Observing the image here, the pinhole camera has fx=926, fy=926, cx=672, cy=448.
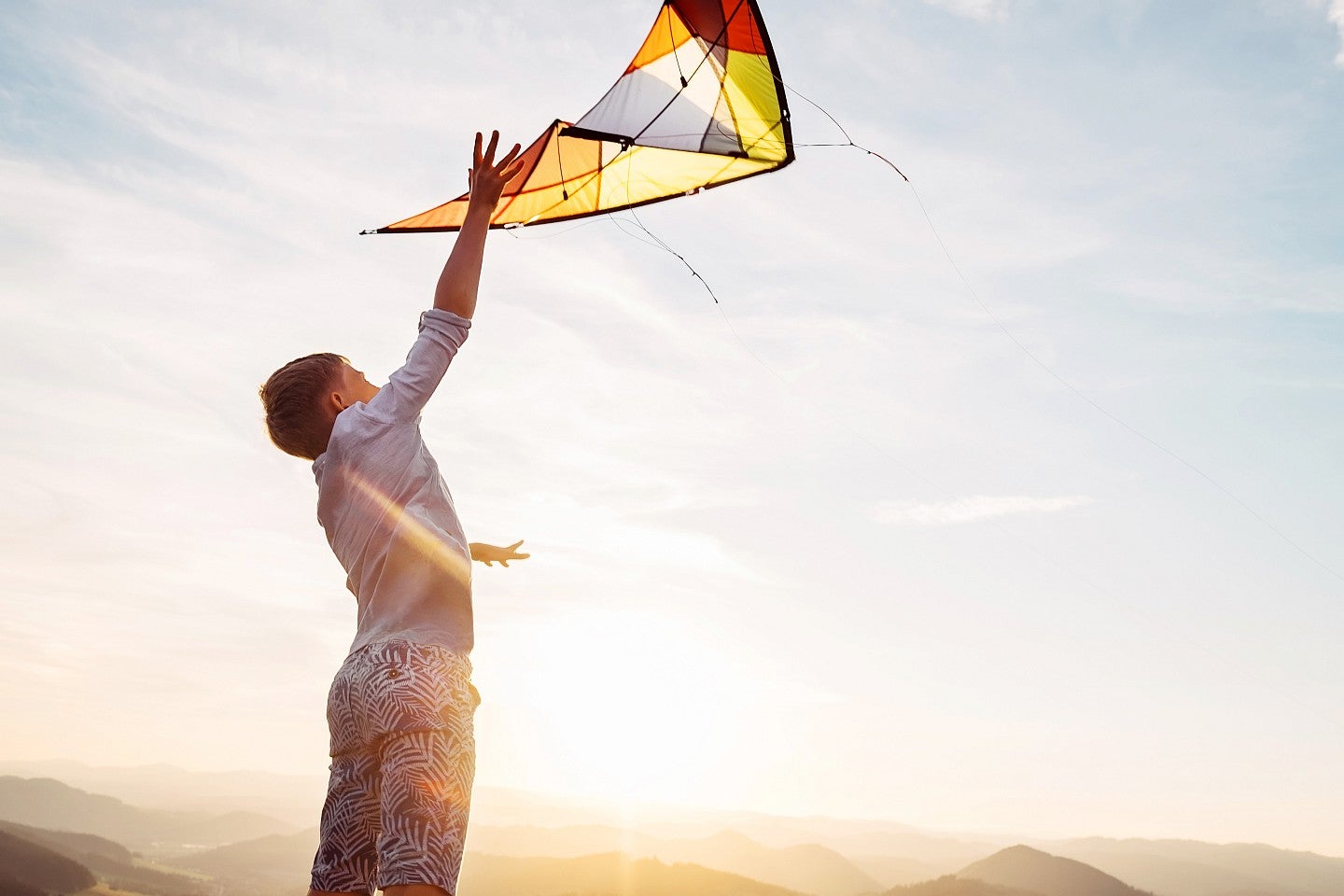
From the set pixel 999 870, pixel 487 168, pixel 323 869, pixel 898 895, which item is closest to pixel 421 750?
pixel 323 869

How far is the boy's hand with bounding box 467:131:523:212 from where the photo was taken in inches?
146

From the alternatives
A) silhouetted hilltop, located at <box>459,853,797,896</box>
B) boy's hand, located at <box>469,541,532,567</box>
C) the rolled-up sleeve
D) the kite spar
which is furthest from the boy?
silhouetted hilltop, located at <box>459,853,797,896</box>

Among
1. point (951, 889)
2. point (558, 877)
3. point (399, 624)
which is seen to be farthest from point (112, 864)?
point (399, 624)

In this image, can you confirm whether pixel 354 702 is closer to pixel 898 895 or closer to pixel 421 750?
pixel 421 750

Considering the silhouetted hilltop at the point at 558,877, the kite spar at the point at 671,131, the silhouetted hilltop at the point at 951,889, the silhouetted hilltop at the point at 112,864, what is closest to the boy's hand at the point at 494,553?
the kite spar at the point at 671,131

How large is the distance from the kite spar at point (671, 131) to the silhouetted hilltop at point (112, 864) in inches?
4379

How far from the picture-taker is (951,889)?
91.7m

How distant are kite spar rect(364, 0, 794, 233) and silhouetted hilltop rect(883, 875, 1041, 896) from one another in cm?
9449

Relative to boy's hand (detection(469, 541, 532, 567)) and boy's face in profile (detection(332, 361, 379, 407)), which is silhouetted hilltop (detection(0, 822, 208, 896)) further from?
boy's face in profile (detection(332, 361, 379, 407))

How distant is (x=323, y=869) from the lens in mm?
3334

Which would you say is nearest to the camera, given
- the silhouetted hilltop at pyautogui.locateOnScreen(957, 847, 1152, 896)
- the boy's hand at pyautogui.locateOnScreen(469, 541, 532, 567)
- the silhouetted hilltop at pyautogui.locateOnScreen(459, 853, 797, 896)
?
the boy's hand at pyautogui.locateOnScreen(469, 541, 532, 567)

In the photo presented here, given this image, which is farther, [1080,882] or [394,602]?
[1080,882]

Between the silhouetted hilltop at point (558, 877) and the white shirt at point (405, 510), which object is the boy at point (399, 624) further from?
the silhouetted hilltop at point (558, 877)

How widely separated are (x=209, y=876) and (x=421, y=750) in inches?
5652
